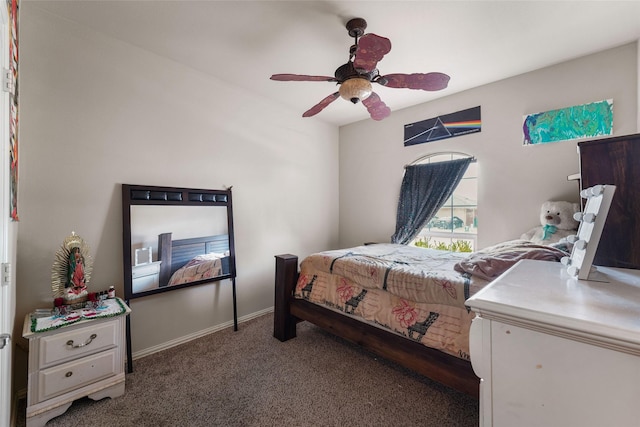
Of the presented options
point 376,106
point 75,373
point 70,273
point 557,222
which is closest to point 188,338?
point 75,373

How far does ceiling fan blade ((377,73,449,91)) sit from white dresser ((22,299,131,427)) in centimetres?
246

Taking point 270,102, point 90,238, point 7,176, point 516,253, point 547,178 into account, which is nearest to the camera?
point 7,176

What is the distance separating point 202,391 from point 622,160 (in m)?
2.64

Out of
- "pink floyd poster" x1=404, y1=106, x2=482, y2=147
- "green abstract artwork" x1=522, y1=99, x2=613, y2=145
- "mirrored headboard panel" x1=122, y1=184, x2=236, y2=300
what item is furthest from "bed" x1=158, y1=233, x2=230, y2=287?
"green abstract artwork" x1=522, y1=99, x2=613, y2=145

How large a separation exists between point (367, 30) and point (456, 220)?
2.35 meters

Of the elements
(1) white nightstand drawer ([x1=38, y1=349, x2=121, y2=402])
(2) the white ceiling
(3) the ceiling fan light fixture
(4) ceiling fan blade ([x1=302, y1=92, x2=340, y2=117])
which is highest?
(2) the white ceiling

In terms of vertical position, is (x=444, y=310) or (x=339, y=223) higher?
(x=339, y=223)

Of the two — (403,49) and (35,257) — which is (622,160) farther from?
(35,257)

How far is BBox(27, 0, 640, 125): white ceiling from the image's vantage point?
5.85ft

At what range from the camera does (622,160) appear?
1.11 m

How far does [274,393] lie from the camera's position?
177 cm

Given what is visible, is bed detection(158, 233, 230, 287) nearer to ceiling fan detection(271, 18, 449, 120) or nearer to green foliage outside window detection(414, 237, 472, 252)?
ceiling fan detection(271, 18, 449, 120)

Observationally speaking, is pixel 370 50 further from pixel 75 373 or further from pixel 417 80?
pixel 75 373

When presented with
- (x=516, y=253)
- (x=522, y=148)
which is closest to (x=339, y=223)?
(x=522, y=148)
